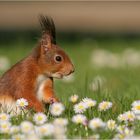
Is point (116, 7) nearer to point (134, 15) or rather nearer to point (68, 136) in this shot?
point (134, 15)

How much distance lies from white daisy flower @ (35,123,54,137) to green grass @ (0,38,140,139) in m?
0.26

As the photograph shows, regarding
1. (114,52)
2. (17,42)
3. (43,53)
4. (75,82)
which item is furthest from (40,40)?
(17,42)

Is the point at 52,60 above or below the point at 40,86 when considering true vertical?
above

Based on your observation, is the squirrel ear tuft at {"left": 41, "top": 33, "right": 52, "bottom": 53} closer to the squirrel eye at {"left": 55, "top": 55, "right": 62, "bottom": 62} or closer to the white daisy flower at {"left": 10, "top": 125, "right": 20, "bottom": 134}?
the squirrel eye at {"left": 55, "top": 55, "right": 62, "bottom": 62}

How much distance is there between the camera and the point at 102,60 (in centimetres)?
1190

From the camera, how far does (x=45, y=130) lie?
190 inches

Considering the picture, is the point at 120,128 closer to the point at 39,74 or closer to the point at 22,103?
the point at 22,103

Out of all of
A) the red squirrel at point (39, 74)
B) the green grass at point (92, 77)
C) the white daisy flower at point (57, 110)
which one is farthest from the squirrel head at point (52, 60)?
the white daisy flower at point (57, 110)

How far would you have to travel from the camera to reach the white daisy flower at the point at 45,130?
480 cm

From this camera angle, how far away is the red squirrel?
5.97 m

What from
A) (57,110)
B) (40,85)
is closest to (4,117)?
(57,110)

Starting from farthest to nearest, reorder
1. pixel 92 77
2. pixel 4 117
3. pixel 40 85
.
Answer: pixel 92 77 < pixel 40 85 < pixel 4 117

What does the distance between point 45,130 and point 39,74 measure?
1359 millimetres

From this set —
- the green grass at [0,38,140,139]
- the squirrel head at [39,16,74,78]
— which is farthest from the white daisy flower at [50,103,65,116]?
the squirrel head at [39,16,74,78]
